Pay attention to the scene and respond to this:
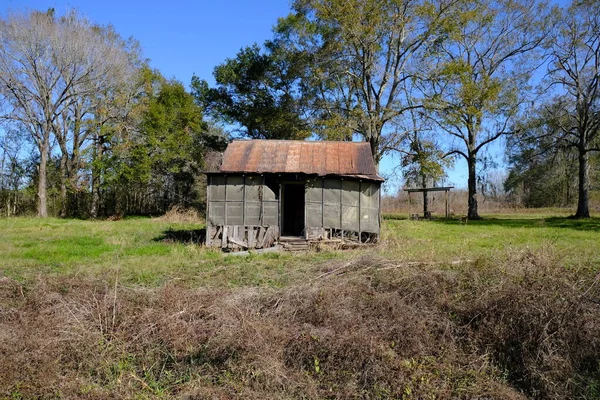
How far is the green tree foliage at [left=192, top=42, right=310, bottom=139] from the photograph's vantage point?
94.2 feet

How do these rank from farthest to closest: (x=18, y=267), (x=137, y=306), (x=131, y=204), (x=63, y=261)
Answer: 1. (x=131, y=204)
2. (x=63, y=261)
3. (x=18, y=267)
4. (x=137, y=306)

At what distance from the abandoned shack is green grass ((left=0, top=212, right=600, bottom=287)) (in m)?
A: 1.54

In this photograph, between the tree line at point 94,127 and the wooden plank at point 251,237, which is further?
the tree line at point 94,127

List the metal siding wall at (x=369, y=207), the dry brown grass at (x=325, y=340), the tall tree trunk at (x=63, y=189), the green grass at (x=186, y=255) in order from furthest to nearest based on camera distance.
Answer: the tall tree trunk at (x=63, y=189)
the metal siding wall at (x=369, y=207)
the green grass at (x=186, y=255)
the dry brown grass at (x=325, y=340)

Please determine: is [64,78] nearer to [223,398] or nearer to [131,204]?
[131,204]

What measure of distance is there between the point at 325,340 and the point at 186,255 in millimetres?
8022

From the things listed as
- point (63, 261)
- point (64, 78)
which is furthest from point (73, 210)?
point (63, 261)

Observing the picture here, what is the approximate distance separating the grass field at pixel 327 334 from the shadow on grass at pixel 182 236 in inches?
315

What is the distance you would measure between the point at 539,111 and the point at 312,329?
27.7 m

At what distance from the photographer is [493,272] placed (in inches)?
286

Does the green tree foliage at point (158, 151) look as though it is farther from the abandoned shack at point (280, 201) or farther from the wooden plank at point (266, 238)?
the wooden plank at point (266, 238)

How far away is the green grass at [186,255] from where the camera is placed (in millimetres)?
9039

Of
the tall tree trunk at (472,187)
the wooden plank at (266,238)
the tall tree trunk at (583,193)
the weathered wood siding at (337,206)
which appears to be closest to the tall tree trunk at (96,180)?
the wooden plank at (266,238)

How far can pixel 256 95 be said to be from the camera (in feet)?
102
